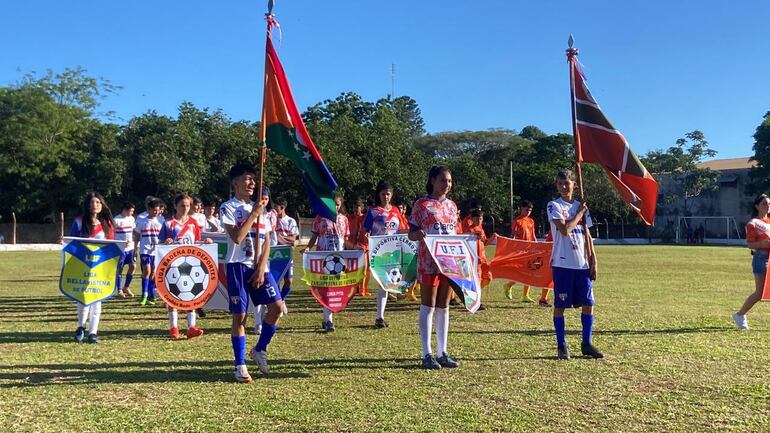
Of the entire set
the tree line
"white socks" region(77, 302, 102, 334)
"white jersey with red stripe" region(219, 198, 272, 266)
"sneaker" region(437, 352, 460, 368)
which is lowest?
"sneaker" region(437, 352, 460, 368)

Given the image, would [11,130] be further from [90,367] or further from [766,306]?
[766,306]

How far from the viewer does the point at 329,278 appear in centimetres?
802

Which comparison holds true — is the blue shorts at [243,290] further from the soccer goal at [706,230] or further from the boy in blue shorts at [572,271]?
the soccer goal at [706,230]

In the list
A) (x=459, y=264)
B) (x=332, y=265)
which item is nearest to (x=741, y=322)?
(x=459, y=264)

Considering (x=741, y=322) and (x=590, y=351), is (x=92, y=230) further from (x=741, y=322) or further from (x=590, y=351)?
(x=741, y=322)

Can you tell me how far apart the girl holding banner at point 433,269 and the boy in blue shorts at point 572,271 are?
1.26 metres

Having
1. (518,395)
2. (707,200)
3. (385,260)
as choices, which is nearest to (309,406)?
(518,395)

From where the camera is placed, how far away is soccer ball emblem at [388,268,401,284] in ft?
29.0

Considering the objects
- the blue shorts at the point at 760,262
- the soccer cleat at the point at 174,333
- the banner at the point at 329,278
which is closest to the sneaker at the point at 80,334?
the soccer cleat at the point at 174,333

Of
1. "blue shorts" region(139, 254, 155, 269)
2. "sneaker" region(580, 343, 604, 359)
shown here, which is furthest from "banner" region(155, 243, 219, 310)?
"blue shorts" region(139, 254, 155, 269)

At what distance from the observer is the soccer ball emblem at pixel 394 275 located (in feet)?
29.0

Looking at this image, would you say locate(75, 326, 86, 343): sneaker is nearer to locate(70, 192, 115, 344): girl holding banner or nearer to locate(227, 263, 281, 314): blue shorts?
locate(70, 192, 115, 344): girl holding banner

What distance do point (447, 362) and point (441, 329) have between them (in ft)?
1.19

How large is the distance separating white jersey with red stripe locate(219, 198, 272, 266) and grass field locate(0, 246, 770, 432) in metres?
1.21
